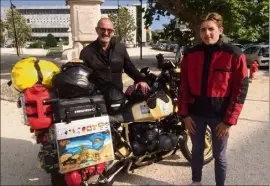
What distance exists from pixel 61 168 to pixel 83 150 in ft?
0.76

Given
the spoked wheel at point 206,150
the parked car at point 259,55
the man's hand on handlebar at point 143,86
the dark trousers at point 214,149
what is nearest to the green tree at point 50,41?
the parked car at point 259,55

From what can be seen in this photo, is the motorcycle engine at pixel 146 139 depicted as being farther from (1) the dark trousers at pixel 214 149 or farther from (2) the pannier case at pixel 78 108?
(2) the pannier case at pixel 78 108

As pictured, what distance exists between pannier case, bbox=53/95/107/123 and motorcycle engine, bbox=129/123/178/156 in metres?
0.56

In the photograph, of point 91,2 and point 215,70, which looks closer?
point 215,70

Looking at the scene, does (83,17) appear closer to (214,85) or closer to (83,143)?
(83,143)

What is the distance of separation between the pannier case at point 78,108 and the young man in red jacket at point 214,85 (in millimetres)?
→ 763

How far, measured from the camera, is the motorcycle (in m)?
2.30

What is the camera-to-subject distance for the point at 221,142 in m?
2.47

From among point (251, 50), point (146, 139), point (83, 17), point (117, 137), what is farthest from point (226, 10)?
point (117, 137)

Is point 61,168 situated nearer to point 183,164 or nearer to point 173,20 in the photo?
point 183,164

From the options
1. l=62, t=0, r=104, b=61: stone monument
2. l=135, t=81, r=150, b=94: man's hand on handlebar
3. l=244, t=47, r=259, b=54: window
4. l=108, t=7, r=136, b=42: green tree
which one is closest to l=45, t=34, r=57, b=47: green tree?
l=108, t=7, r=136, b=42: green tree

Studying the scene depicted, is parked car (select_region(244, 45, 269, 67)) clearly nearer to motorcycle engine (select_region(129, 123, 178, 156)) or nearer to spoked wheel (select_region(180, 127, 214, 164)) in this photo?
spoked wheel (select_region(180, 127, 214, 164))

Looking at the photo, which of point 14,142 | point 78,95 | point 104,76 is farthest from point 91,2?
point 78,95

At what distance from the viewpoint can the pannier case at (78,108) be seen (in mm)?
2240
